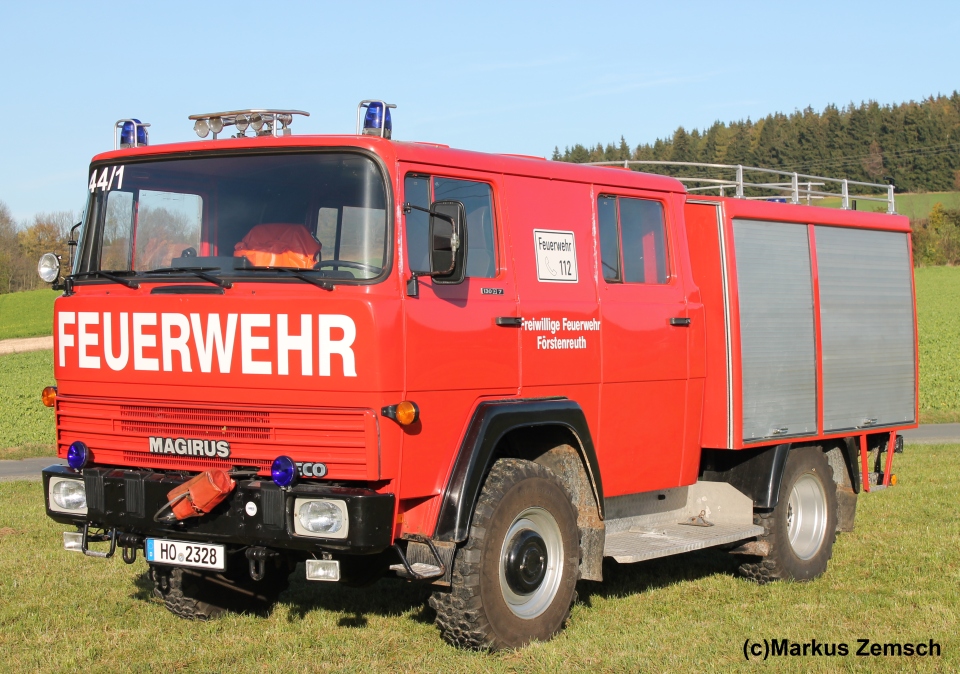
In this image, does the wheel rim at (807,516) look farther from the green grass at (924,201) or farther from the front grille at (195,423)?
the green grass at (924,201)

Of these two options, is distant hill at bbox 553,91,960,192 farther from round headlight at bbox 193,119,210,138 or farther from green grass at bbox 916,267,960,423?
round headlight at bbox 193,119,210,138

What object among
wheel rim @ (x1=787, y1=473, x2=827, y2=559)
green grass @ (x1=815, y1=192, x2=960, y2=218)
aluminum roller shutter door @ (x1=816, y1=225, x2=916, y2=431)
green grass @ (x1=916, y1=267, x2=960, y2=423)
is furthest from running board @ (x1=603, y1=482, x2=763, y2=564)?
green grass @ (x1=815, y1=192, x2=960, y2=218)

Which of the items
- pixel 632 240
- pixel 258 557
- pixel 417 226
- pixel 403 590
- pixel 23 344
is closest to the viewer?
pixel 258 557

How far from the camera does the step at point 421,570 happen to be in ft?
18.7

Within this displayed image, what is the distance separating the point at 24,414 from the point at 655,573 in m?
19.8

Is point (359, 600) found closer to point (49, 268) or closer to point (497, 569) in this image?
point (497, 569)

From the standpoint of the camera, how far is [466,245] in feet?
19.2

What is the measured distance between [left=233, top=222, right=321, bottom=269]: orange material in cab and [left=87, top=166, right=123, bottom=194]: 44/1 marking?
1.04 metres

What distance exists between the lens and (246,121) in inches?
253

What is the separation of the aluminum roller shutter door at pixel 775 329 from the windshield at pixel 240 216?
3313 millimetres

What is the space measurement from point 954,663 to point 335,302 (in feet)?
12.3

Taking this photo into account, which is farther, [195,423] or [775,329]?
[775,329]

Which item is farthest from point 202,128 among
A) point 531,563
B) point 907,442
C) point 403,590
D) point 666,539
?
point 907,442

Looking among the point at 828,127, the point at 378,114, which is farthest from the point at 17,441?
the point at 828,127
